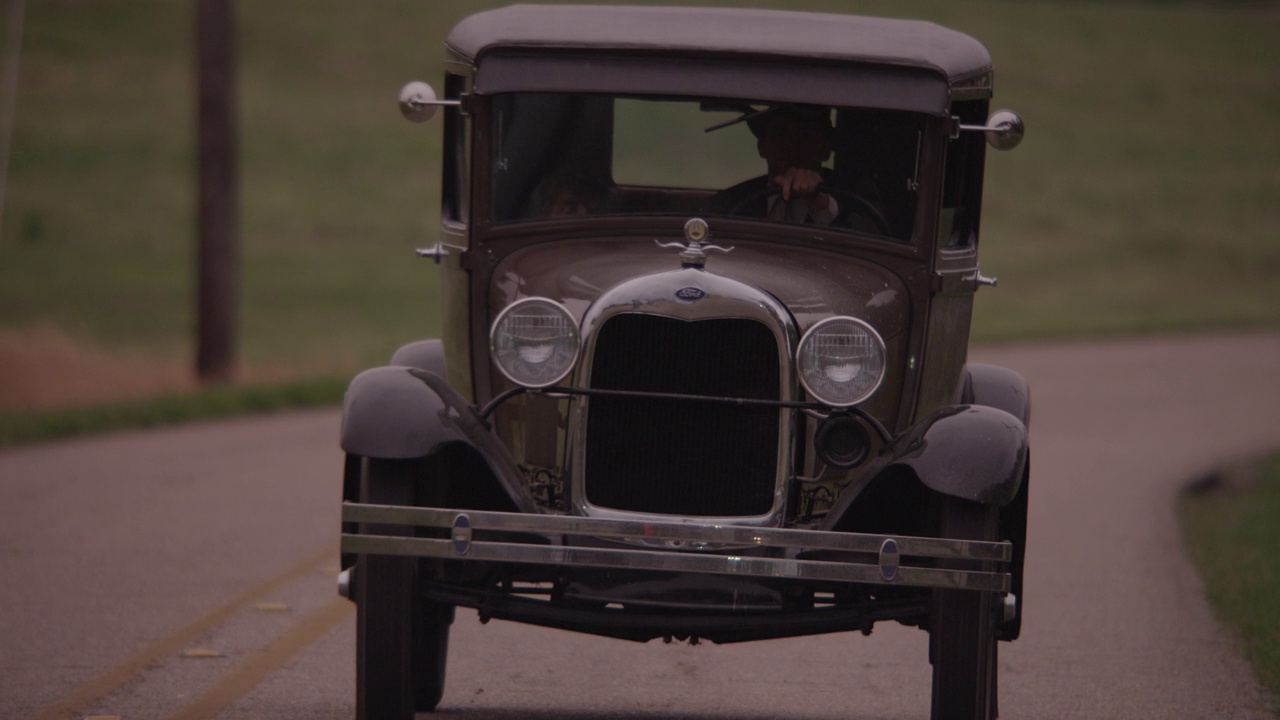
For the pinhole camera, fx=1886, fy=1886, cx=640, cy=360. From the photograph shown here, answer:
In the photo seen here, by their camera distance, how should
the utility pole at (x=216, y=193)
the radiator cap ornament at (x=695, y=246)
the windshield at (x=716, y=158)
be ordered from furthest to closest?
1. the utility pole at (x=216, y=193)
2. the windshield at (x=716, y=158)
3. the radiator cap ornament at (x=695, y=246)

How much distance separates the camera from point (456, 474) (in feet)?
19.3

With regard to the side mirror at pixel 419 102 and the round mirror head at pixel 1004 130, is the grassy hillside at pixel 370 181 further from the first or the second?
the round mirror head at pixel 1004 130

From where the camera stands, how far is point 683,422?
5.55m

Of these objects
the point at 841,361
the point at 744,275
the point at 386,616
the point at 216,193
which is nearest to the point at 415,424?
the point at 386,616

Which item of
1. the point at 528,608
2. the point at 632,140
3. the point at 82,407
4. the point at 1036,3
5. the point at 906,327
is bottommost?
the point at 82,407

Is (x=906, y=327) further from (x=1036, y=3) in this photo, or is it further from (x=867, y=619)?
(x=1036, y=3)

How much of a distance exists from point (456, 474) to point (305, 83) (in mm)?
41737

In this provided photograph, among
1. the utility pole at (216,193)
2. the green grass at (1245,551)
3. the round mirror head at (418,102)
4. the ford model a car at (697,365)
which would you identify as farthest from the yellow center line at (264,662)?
the utility pole at (216,193)

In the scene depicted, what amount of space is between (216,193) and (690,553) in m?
13.2

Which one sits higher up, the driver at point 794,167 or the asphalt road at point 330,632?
the driver at point 794,167

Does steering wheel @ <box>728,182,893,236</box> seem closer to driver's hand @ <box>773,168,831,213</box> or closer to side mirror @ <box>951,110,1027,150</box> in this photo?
driver's hand @ <box>773,168,831,213</box>

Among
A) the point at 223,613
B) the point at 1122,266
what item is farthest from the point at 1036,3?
the point at 223,613

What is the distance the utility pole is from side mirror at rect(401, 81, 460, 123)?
1120 cm

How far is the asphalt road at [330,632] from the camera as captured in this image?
6.52m
